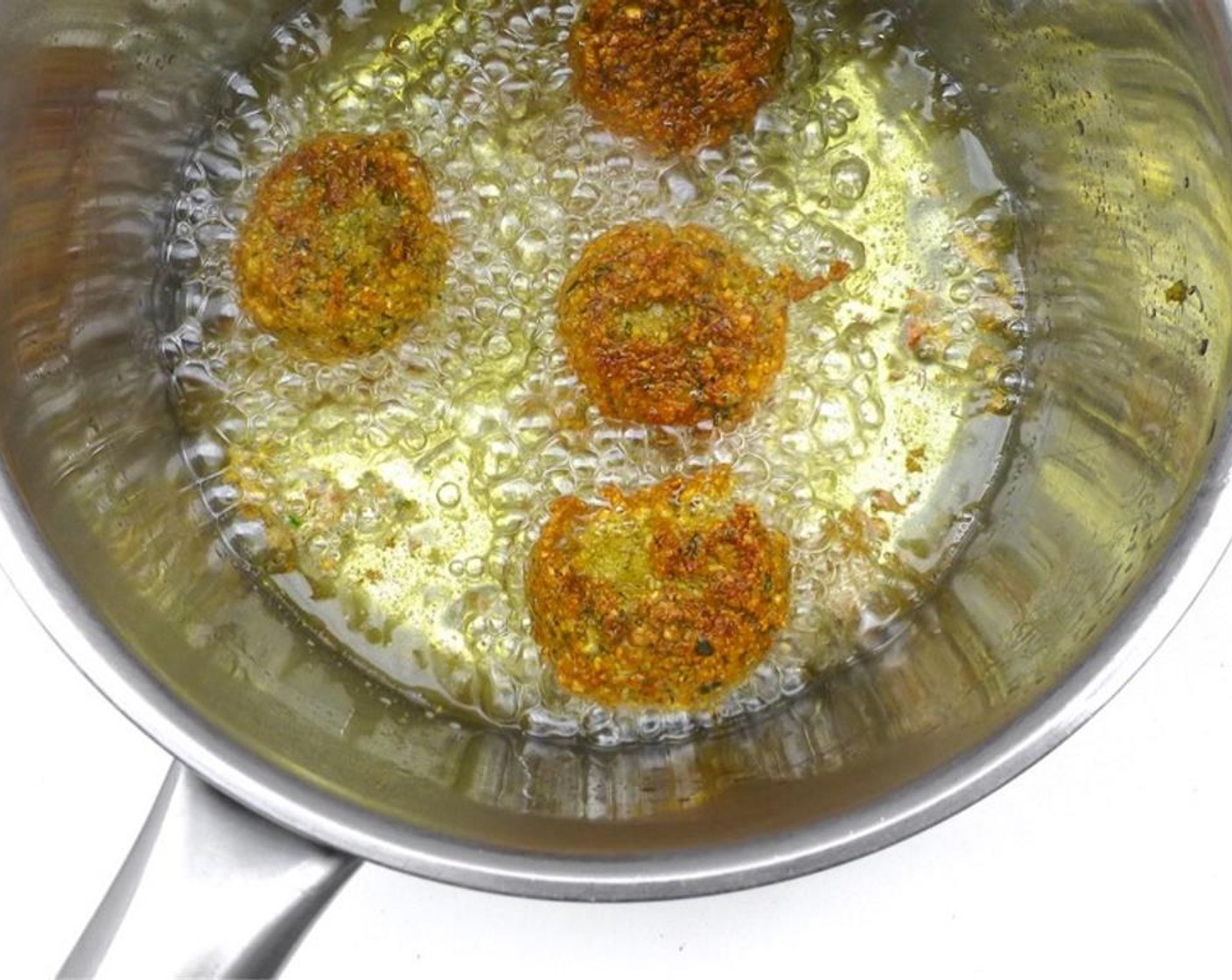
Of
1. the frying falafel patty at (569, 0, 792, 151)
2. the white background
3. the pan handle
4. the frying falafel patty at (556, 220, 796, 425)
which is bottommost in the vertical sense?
the white background

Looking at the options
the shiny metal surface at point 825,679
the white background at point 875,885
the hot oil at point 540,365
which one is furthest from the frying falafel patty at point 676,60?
the white background at point 875,885

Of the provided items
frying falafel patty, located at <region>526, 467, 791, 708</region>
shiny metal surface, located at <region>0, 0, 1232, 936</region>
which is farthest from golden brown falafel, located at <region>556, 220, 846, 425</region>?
shiny metal surface, located at <region>0, 0, 1232, 936</region>

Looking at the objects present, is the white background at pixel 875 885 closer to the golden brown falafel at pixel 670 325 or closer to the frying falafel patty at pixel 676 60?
the golden brown falafel at pixel 670 325

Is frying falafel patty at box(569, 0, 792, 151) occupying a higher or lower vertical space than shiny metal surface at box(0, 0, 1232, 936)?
higher

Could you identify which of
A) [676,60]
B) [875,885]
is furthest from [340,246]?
[875,885]

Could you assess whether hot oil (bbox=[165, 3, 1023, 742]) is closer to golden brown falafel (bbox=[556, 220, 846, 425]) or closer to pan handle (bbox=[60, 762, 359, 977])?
golden brown falafel (bbox=[556, 220, 846, 425])

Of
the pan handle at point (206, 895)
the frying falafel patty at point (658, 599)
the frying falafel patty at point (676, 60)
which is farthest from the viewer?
the frying falafel patty at point (676, 60)

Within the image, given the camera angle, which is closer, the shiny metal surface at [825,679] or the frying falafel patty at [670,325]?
the shiny metal surface at [825,679]
